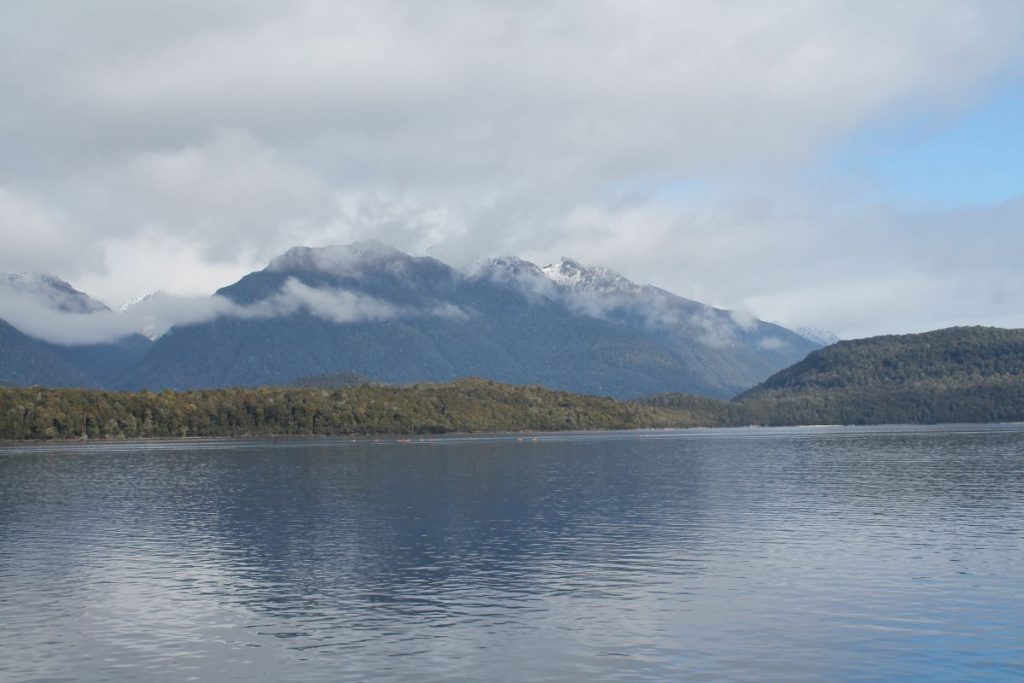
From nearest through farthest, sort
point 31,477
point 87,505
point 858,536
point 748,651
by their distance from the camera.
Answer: point 748,651, point 858,536, point 87,505, point 31,477

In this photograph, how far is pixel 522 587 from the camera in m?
69.9

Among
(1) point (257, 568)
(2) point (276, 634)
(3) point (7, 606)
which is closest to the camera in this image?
(2) point (276, 634)

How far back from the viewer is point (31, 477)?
180 m

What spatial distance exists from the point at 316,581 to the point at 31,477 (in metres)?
129

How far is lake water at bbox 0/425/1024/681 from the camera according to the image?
51531 millimetres

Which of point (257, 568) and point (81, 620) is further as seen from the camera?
point (257, 568)

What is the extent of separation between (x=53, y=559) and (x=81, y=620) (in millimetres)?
25778

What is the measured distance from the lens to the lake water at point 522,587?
5153cm

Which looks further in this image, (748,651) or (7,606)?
(7,606)

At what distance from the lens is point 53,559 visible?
276ft

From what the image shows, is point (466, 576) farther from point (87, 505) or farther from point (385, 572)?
point (87, 505)

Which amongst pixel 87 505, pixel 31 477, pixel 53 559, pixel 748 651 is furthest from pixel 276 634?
pixel 31 477

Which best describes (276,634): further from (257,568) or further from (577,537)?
(577,537)

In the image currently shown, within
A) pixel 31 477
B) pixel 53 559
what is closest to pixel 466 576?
pixel 53 559
